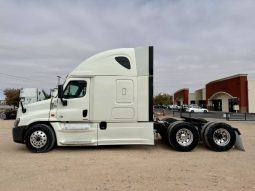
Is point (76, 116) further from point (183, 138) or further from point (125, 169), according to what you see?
point (183, 138)

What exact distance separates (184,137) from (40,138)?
481 cm

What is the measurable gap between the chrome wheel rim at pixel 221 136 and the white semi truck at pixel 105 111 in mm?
46

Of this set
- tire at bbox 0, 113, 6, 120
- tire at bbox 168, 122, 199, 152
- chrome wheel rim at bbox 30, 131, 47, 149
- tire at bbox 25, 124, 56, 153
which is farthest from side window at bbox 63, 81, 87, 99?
tire at bbox 0, 113, 6, 120

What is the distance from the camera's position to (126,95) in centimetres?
1030

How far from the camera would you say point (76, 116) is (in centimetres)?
1018

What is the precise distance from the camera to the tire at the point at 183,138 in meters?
10.3

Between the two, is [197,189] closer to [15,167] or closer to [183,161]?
[183,161]

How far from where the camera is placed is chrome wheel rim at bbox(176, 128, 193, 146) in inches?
409

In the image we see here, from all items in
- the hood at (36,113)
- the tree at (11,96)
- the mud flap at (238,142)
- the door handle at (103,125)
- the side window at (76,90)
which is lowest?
the mud flap at (238,142)

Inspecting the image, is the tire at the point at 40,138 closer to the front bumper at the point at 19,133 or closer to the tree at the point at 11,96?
the front bumper at the point at 19,133

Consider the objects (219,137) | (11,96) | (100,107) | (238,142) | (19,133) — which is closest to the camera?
(19,133)

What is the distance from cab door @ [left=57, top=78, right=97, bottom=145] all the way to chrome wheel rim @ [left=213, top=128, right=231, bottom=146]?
4.14 meters

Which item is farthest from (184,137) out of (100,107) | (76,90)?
(76,90)

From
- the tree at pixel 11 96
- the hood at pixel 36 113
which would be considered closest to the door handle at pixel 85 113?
the hood at pixel 36 113
